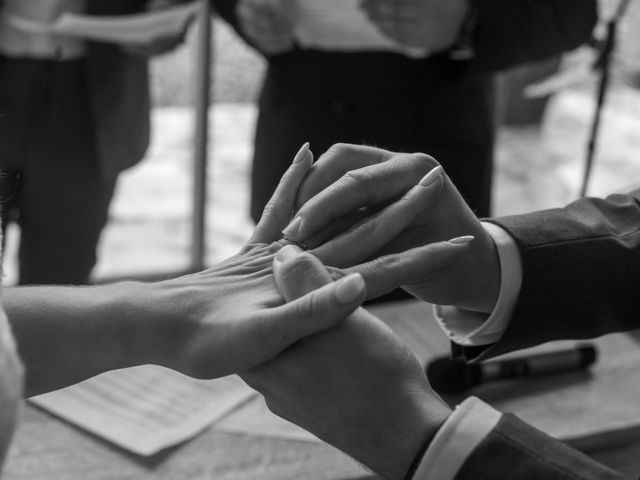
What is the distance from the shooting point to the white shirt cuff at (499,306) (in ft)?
3.41

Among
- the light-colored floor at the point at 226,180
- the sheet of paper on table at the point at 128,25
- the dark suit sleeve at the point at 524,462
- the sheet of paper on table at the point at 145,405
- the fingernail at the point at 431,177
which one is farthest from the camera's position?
the light-colored floor at the point at 226,180

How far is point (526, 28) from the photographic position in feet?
4.94

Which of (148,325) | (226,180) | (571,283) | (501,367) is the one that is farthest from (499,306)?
(226,180)

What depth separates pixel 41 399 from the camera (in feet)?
3.79

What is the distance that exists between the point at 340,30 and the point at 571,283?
2.39 feet

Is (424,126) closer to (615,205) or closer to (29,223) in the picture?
(615,205)

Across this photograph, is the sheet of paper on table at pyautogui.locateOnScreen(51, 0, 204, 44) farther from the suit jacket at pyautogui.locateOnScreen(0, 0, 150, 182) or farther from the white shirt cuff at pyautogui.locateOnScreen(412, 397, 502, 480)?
the white shirt cuff at pyautogui.locateOnScreen(412, 397, 502, 480)

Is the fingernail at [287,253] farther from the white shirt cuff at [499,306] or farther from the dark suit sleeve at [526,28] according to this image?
the dark suit sleeve at [526,28]

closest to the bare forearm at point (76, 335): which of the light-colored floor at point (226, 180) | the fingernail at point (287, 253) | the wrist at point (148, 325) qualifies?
the wrist at point (148, 325)

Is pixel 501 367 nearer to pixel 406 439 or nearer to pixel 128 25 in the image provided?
pixel 406 439

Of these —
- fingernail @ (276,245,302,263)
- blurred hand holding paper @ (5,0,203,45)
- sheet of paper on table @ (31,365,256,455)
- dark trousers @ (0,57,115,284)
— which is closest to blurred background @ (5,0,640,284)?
dark trousers @ (0,57,115,284)

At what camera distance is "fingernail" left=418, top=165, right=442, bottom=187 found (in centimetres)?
99

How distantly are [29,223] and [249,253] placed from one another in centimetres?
97

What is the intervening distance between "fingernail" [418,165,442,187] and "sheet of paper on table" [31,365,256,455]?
408 millimetres
